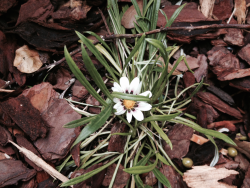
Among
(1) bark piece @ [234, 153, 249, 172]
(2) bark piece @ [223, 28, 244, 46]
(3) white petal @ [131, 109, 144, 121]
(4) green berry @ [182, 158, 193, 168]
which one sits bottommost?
(1) bark piece @ [234, 153, 249, 172]

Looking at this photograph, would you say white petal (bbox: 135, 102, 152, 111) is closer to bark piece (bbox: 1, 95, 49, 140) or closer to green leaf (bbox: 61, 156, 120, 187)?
green leaf (bbox: 61, 156, 120, 187)

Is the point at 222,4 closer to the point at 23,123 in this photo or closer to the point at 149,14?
the point at 149,14

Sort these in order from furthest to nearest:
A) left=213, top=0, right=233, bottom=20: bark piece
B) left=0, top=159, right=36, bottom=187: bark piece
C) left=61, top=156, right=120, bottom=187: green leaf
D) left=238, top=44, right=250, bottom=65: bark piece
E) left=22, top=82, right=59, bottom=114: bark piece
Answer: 1. left=213, top=0, right=233, bottom=20: bark piece
2. left=238, top=44, right=250, bottom=65: bark piece
3. left=22, top=82, right=59, bottom=114: bark piece
4. left=0, top=159, right=36, bottom=187: bark piece
5. left=61, top=156, right=120, bottom=187: green leaf

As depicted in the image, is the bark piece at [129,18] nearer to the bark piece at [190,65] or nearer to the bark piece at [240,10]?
the bark piece at [190,65]

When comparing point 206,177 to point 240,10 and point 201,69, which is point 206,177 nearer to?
point 201,69

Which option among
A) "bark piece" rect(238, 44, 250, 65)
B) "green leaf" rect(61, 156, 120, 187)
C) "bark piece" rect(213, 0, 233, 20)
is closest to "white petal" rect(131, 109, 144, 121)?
"green leaf" rect(61, 156, 120, 187)

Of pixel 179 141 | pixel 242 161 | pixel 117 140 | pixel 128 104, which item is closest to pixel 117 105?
pixel 128 104

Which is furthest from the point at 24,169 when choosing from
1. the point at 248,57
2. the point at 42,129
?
the point at 248,57
